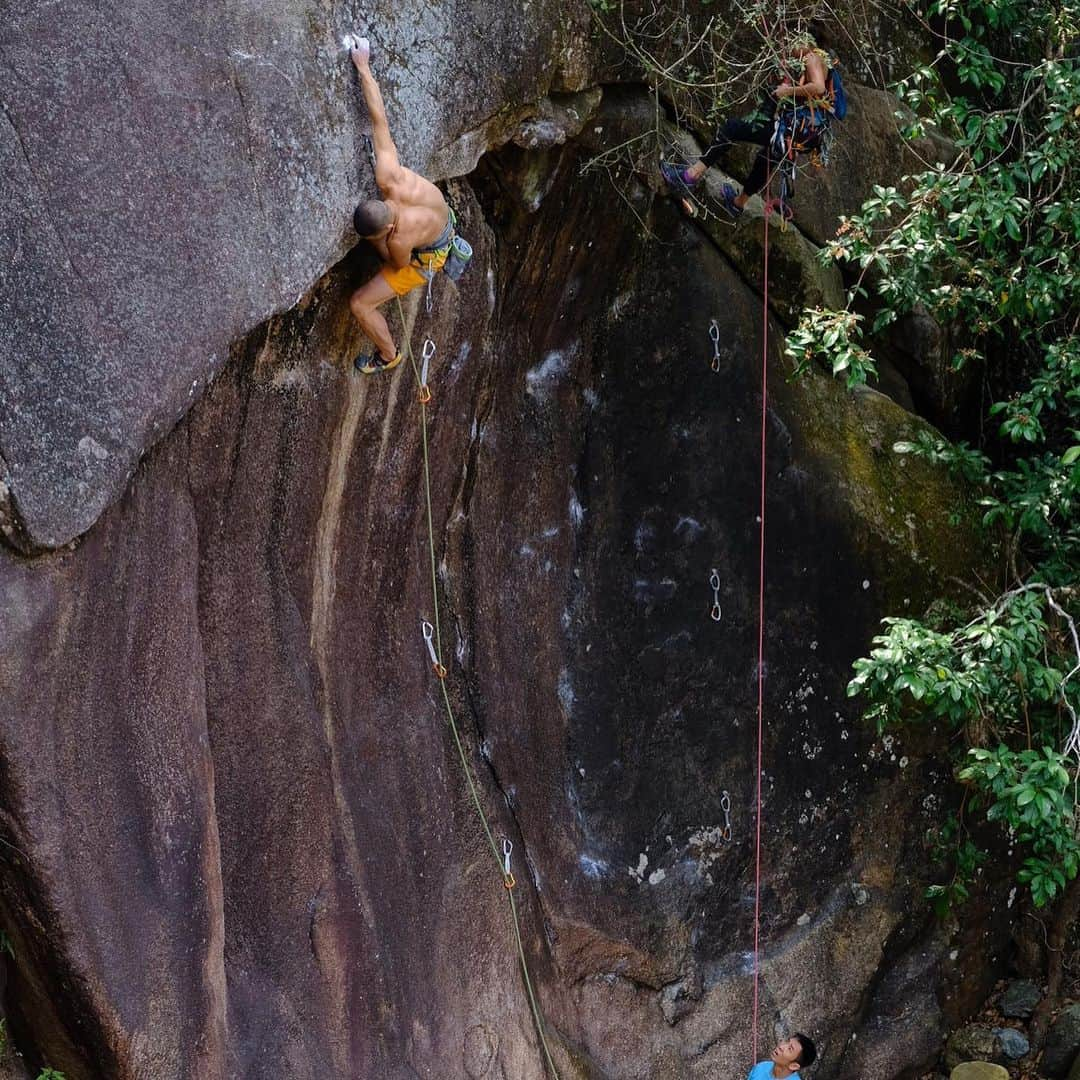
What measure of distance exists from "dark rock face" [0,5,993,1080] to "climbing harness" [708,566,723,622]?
0.03m

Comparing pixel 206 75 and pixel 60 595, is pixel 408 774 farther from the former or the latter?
pixel 206 75

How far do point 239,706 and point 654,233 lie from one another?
3.35m

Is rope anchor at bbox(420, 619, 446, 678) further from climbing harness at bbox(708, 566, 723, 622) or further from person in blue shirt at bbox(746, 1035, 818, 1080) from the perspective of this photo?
person in blue shirt at bbox(746, 1035, 818, 1080)

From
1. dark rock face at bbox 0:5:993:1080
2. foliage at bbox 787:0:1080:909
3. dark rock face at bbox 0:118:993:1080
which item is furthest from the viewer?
foliage at bbox 787:0:1080:909

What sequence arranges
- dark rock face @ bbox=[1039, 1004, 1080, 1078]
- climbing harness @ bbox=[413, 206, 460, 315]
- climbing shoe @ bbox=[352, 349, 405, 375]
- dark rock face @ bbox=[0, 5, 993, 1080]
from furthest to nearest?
dark rock face @ bbox=[1039, 1004, 1080, 1078]
climbing shoe @ bbox=[352, 349, 405, 375]
climbing harness @ bbox=[413, 206, 460, 315]
dark rock face @ bbox=[0, 5, 993, 1080]

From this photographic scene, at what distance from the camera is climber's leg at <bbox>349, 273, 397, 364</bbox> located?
5.59 meters

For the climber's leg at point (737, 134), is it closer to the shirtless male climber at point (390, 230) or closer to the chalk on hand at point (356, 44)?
the shirtless male climber at point (390, 230)

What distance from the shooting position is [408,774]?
643 cm

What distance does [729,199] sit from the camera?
7305mm

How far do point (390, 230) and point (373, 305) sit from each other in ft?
1.41

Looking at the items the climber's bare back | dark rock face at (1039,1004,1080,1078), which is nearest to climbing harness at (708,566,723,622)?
the climber's bare back

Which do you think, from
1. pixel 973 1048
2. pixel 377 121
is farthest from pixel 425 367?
pixel 973 1048

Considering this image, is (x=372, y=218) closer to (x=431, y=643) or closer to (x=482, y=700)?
(x=431, y=643)

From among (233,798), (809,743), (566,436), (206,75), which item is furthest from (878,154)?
(233,798)
